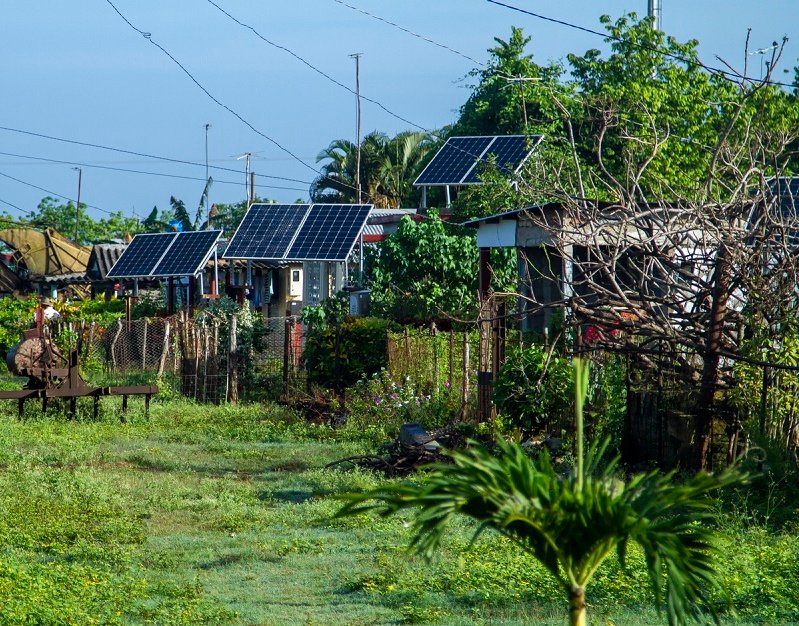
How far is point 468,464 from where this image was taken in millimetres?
3473

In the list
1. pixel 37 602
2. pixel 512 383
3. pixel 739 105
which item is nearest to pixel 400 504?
pixel 37 602

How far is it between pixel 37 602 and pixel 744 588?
448cm

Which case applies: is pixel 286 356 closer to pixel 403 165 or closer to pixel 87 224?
pixel 403 165

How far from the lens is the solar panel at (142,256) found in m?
37.1

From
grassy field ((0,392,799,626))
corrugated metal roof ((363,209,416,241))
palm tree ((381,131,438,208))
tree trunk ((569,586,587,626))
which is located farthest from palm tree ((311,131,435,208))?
tree trunk ((569,586,587,626))

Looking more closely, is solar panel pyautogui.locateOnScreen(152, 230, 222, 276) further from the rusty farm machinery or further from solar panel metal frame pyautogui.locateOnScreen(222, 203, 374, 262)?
the rusty farm machinery

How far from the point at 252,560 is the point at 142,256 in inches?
1201

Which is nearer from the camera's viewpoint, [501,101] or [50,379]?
[50,379]

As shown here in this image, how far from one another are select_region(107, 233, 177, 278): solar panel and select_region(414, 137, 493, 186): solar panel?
9877 millimetres

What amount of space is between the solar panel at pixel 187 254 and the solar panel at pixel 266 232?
2868mm

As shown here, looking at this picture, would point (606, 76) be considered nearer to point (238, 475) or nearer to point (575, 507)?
point (238, 475)

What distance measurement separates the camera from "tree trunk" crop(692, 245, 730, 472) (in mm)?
10391

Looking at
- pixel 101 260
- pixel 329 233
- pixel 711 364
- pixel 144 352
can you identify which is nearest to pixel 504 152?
pixel 329 233

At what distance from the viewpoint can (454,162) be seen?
109 ft
